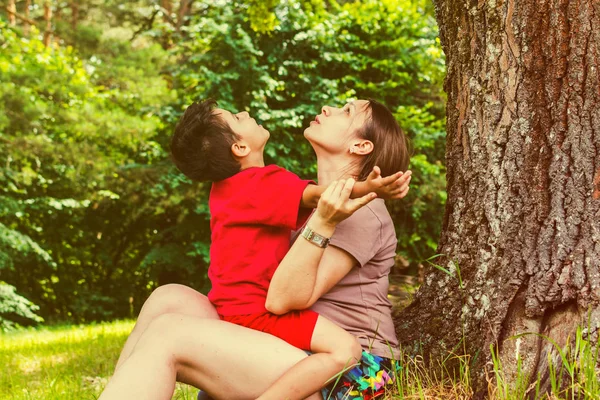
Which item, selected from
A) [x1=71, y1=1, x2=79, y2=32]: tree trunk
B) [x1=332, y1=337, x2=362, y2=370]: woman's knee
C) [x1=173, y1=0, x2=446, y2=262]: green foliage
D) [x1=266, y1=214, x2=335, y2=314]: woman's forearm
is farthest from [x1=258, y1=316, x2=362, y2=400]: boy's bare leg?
[x1=71, y1=1, x2=79, y2=32]: tree trunk

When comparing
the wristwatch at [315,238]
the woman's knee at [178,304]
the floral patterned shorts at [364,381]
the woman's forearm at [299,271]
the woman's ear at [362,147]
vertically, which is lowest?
the floral patterned shorts at [364,381]

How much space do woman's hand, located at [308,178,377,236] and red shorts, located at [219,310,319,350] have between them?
0.30m

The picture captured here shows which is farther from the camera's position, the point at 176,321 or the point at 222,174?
the point at 222,174

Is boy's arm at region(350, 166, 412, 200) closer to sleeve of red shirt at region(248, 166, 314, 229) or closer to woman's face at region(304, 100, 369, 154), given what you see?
sleeve of red shirt at region(248, 166, 314, 229)

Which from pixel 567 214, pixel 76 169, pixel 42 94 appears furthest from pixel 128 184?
pixel 567 214

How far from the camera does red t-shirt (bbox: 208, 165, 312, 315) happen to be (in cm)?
228

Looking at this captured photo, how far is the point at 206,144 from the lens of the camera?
2547 millimetres

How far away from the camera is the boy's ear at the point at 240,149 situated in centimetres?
254

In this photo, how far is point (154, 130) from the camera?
1020cm

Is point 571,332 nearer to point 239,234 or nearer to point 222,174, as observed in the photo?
point 239,234

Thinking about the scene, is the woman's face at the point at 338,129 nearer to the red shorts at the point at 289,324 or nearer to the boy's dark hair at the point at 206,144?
the boy's dark hair at the point at 206,144

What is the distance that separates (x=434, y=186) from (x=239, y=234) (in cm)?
745

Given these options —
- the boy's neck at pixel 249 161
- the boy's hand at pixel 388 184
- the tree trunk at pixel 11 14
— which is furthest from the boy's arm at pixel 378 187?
the tree trunk at pixel 11 14

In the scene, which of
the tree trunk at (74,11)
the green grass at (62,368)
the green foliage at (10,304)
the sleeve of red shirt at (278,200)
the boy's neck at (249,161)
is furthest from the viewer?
the tree trunk at (74,11)
